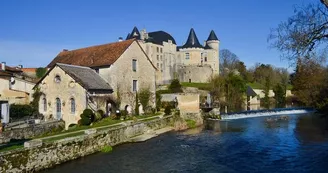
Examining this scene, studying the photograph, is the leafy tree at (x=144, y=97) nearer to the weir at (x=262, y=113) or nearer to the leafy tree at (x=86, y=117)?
the leafy tree at (x=86, y=117)

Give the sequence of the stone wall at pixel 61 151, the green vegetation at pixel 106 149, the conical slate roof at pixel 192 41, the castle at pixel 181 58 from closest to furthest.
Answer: the stone wall at pixel 61 151 → the green vegetation at pixel 106 149 → the castle at pixel 181 58 → the conical slate roof at pixel 192 41

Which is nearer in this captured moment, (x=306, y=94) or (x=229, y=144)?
(x=229, y=144)

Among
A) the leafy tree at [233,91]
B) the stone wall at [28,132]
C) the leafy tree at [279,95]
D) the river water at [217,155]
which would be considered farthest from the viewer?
the leafy tree at [279,95]

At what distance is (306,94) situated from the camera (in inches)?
2050

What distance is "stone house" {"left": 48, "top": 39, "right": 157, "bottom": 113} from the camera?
3281cm

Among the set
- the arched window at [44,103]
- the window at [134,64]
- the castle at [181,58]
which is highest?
the castle at [181,58]

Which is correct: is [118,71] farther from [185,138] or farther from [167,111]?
[185,138]

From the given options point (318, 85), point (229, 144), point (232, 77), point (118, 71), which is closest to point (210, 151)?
point (229, 144)

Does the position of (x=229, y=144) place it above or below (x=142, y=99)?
below

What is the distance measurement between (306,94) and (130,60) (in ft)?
106

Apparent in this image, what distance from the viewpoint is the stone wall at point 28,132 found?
1900 cm

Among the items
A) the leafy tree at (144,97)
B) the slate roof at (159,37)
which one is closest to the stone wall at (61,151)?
the leafy tree at (144,97)

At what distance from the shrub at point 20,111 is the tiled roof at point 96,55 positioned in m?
7.51

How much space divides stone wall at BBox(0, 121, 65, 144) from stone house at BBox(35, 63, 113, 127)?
3.40m
